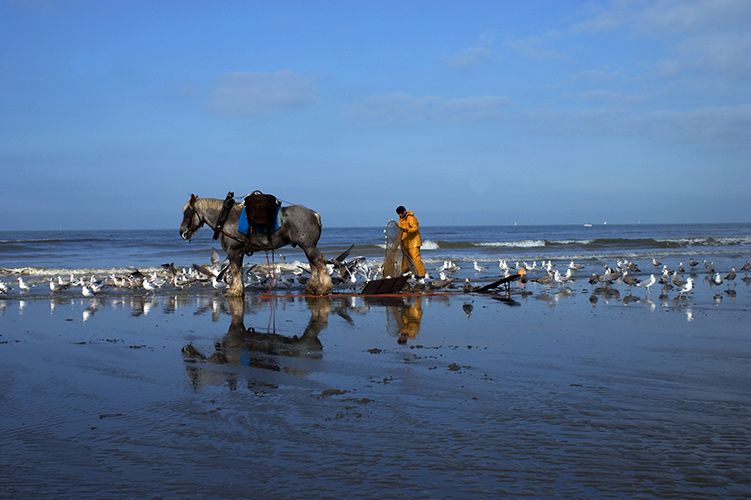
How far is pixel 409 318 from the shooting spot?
9.88m

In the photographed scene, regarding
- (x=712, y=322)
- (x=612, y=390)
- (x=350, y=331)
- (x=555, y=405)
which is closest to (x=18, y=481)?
(x=555, y=405)

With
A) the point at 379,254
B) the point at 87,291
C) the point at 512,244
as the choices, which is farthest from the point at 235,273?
the point at 512,244

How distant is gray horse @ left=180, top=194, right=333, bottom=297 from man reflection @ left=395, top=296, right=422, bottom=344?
2085mm

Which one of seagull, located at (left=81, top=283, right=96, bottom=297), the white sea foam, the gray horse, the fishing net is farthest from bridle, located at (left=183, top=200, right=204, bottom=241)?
the white sea foam

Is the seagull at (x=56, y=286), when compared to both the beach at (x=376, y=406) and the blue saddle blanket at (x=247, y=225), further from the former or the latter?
the blue saddle blanket at (x=247, y=225)

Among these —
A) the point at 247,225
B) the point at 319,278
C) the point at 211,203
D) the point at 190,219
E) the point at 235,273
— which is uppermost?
the point at 211,203

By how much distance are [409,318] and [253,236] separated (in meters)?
4.26

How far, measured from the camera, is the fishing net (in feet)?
48.3

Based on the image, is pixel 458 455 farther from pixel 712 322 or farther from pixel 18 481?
pixel 712 322

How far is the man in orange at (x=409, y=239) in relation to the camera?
15.0m

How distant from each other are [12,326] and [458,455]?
299 inches

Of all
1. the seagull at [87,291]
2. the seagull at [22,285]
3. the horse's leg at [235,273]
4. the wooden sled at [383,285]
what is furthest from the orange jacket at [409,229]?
the seagull at [22,285]

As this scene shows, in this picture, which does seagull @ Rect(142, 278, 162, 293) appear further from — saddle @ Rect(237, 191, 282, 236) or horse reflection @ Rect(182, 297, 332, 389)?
horse reflection @ Rect(182, 297, 332, 389)

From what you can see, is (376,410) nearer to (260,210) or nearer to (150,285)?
(260,210)
